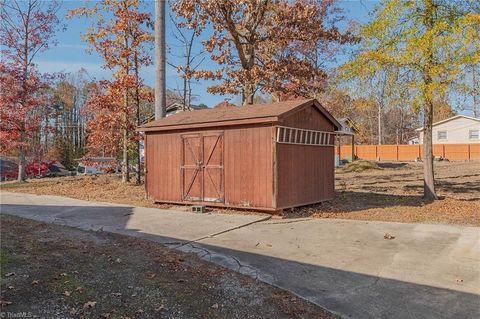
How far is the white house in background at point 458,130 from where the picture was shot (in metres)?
41.5

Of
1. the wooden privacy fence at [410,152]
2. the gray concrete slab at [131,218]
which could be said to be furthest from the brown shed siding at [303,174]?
the wooden privacy fence at [410,152]

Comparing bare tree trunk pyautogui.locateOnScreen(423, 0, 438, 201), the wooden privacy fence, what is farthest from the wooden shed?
the wooden privacy fence

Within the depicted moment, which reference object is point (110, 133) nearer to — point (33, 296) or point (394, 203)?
point (394, 203)

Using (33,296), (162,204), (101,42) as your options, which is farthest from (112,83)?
(33,296)

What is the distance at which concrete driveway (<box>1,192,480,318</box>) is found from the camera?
4.28 meters

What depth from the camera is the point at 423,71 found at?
444 inches

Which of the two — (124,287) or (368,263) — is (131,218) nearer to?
(124,287)

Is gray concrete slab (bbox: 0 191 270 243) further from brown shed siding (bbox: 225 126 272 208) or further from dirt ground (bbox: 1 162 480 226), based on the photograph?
dirt ground (bbox: 1 162 480 226)

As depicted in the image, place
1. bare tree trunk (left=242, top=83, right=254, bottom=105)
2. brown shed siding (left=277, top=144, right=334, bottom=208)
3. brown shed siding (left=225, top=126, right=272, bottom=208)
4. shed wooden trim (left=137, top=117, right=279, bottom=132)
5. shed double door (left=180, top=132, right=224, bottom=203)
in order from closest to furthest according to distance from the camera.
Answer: shed wooden trim (left=137, top=117, right=279, bottom=132), brown shed siding (left=225, top=126, right=272, bottom=208), brown shed siding (left=277, top=144, right=334, bottom=208), shed double door (left=180, top=132, right=224, bottom=203), bare tree trunk (left=242, top=83, right=254, bottom=105)

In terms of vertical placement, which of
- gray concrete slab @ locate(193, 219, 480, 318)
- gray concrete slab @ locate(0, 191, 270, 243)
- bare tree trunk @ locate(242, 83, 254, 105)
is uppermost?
bare tree trunk @ locate(242, 83, 254, 105)

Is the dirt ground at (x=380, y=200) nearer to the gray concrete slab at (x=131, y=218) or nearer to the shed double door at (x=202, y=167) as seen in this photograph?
the shed double door at (x=202, y=167)

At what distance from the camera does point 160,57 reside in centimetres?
1487

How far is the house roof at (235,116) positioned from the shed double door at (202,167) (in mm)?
340

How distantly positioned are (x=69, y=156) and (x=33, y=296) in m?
34.8
